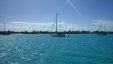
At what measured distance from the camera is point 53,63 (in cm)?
2397

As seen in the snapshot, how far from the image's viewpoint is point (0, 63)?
74.1 feet

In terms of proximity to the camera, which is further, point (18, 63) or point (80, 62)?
point (80, 62)

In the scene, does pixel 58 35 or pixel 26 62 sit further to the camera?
pixel 58 35

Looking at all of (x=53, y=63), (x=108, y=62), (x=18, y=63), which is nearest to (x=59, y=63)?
(x=53, y=63)

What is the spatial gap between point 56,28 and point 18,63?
81.4 metres

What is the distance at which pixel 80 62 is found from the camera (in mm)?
24453

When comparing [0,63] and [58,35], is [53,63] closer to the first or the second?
[0,63]

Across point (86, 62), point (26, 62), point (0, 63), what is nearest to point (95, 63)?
point (86, 62)

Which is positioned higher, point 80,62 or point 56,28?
point 56,28

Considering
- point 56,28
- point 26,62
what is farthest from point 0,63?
point 56,28

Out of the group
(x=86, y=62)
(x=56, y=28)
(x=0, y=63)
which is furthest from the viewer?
(x=56, y=28)

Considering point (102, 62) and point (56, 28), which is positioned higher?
point (56, 28)

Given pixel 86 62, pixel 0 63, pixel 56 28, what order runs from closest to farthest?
pixel 0 63
pixel 86 62
pixel 56 28

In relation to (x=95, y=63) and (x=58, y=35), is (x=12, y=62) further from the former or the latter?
(x=58, y=35)
